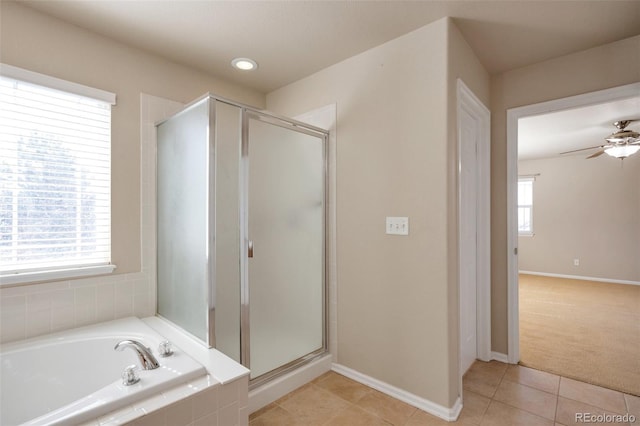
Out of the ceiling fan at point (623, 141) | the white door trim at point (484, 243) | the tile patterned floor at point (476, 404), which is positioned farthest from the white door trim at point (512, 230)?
the ceiling fan at point (623, 141)

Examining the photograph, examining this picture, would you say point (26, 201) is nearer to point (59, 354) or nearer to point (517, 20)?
point (59, 354)

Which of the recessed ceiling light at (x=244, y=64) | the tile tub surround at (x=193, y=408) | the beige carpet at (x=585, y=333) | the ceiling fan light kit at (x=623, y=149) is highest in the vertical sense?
the recessed ceiling light at (x=244, y=64)

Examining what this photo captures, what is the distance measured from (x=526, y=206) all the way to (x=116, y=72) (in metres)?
7.63

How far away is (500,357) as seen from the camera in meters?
2.65

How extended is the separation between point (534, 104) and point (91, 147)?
133 inches

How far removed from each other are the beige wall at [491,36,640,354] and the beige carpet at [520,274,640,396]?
0.53 metres

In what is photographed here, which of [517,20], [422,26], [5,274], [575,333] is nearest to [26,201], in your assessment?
[5,274]

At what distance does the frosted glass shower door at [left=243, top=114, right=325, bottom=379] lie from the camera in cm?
206

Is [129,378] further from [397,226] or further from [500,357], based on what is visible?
[500,357]

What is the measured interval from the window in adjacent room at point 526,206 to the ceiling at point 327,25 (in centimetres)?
517

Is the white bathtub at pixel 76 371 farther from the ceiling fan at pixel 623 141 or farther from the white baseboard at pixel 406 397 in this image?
the ceiling fan at pixel 623 141

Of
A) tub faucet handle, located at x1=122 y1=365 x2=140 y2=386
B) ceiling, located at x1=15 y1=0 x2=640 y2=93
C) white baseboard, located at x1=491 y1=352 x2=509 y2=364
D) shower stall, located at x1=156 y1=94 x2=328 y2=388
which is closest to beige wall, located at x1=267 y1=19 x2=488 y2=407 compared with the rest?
ceiling, located at x1=15 y1=0 x2=640 y2=93

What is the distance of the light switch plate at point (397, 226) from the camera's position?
6.80ft

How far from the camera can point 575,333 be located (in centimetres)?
322
